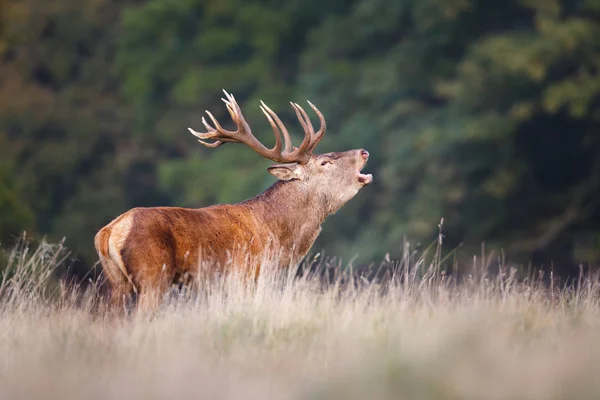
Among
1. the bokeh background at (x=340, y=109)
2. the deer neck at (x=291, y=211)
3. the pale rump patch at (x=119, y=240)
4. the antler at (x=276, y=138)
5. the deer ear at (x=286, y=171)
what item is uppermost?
the bokeh background at (x=340, y=109)

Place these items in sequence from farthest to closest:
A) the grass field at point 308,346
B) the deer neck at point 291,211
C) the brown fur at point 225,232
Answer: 1. the deer neck at point 291,211
2. the brown fur at point 225,232
3. the grass field at point 308,346

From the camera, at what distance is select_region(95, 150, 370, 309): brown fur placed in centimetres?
820

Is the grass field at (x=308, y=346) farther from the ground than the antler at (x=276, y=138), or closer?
closer

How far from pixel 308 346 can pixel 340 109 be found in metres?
19.8

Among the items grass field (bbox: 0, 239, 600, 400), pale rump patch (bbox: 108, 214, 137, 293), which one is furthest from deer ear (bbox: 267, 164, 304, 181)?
pale rump patch (bbox: 108, 214, 137, 293)

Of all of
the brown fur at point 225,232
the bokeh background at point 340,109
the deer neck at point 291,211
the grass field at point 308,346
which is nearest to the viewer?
the grass field at point 308,346

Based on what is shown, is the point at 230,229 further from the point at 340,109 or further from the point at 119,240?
the point at 340,109

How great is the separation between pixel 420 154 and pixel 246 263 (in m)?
14.0

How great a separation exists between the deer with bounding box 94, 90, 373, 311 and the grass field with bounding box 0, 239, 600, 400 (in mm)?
247

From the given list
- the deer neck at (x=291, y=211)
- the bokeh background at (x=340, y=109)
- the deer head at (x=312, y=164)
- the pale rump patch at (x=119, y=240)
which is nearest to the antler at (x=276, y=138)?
the deer head at (x=312, y=164)

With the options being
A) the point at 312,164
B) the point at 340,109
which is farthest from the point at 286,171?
the point at 340,109

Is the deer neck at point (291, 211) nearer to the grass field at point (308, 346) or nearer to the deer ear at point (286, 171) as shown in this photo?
the deer ear at point (286, 171)

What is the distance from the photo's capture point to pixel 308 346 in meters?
6.87

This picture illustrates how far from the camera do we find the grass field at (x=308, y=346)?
583 centimetres
